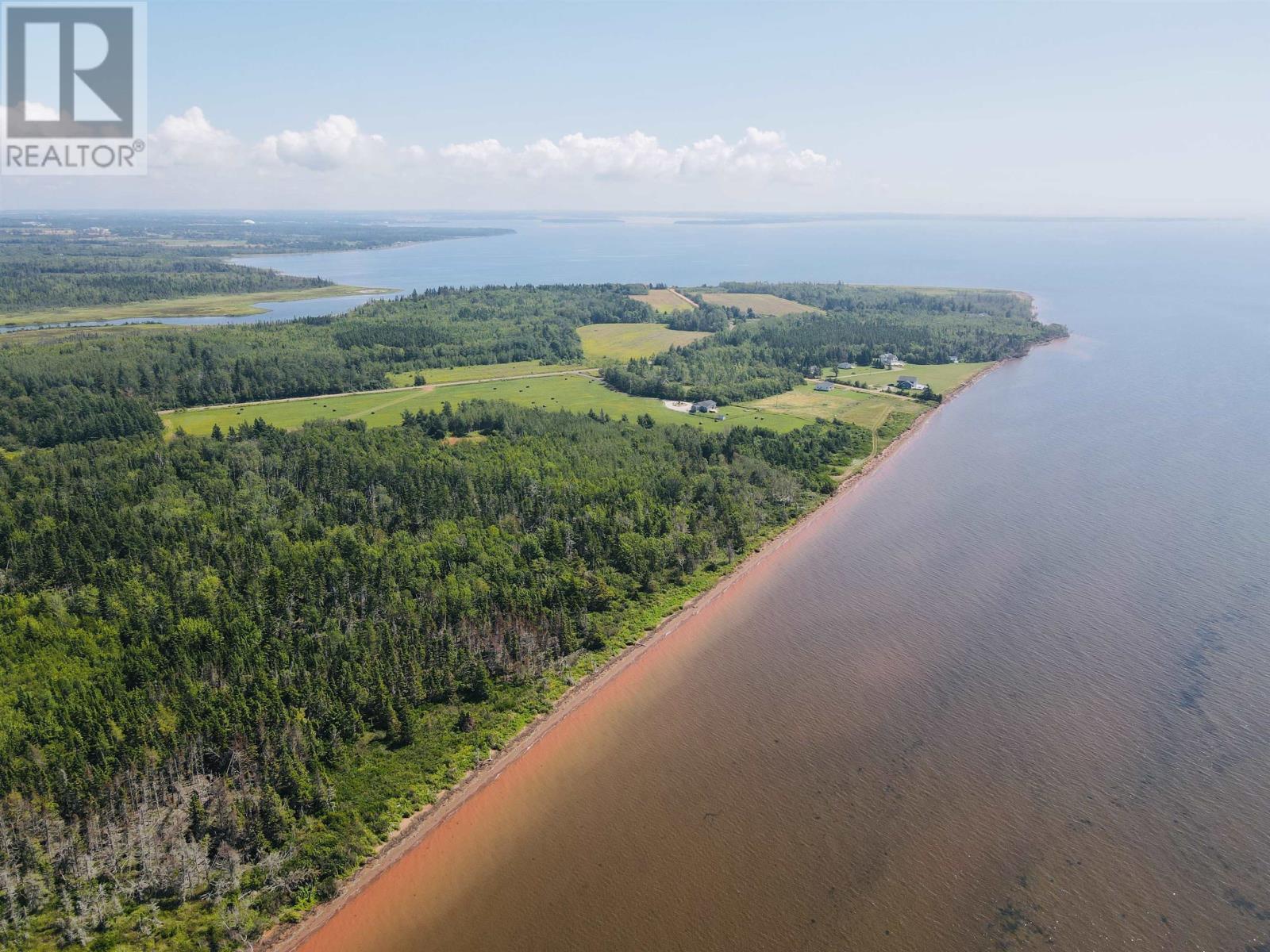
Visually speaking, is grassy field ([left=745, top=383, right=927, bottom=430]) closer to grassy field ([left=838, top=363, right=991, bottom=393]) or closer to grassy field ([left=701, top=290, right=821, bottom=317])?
grassy field ([left=838, top=363, right=991, bottom=393])

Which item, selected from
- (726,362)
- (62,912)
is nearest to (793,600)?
(62,912)

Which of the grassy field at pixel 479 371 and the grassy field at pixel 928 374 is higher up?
the grassy field at pixel 928 374

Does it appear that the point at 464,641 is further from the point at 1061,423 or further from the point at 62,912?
the point at 1061,423

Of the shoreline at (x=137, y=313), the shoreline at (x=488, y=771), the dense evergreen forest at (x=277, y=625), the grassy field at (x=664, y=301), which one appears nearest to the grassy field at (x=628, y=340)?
the grassy field at (x=664, y=301)

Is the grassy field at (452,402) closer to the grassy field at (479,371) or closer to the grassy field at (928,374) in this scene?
the grassy field at (479,371)

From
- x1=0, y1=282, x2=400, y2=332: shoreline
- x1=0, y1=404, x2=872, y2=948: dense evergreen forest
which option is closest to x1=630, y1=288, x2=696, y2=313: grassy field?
x1=0, y1=282, x2=400, y2=332: shoreline

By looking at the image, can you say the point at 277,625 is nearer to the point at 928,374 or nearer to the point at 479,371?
the point at 479,371
